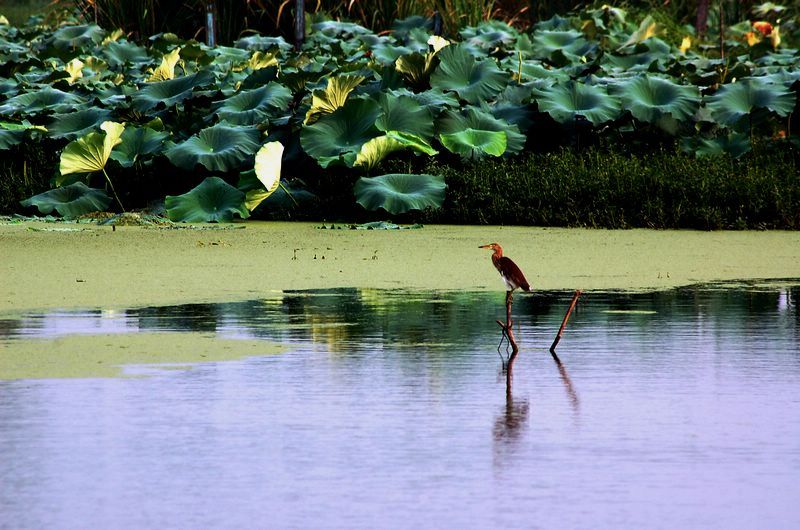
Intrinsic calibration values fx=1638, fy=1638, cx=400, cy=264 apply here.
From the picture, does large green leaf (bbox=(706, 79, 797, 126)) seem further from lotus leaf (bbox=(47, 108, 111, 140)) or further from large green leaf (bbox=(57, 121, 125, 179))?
lotus leaf (bbox=(47, 108, 111, 140))

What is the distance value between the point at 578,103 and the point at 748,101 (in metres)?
1.38

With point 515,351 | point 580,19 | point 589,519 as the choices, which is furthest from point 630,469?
point 580,19

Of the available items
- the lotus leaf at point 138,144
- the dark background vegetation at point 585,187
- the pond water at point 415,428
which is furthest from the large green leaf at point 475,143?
the pond water at point 415,428

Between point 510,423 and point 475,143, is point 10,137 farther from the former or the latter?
point 510,423

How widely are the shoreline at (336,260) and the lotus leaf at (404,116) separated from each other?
51.0 inches

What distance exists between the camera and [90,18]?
22484mm

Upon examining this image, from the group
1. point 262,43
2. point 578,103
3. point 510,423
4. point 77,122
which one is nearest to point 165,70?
point 77,122

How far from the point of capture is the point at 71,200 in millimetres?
13328

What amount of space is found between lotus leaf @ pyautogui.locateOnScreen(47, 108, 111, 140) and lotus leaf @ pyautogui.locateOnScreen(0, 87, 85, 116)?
45 cm

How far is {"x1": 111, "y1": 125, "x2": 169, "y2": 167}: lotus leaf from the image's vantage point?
44.4 feet

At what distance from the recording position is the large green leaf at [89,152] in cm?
1303

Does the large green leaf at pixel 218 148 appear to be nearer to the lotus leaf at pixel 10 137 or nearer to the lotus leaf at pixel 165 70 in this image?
the lotus leaf at pixel 10 137

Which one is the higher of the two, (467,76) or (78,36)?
(78,36)

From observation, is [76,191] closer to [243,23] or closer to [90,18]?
[243,23]
